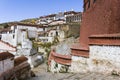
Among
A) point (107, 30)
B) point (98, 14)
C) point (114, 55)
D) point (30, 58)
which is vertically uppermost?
point (98, 14)

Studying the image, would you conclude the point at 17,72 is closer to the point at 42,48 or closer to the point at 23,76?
the point at 23,76

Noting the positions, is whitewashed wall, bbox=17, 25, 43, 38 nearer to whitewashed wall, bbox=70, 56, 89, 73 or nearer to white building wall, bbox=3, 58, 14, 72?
whitewashed wall, bbox=70, 56, 89, 73

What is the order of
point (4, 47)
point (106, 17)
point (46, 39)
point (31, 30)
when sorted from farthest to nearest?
point (31, 30), point (46, 39), point (4, 47), point (106, 17)

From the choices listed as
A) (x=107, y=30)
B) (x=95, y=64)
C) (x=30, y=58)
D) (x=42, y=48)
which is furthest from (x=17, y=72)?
(x=42, y=48)

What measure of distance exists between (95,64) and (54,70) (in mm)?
4659

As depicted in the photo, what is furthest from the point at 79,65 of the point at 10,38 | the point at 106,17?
the point at 10,38

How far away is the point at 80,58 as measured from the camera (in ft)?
42.6

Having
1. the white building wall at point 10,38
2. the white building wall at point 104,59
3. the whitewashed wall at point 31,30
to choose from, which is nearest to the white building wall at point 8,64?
the white building wall at point 104,59

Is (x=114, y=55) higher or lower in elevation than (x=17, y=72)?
higher

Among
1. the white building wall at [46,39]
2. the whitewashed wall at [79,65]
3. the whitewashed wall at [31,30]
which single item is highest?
the whitewashed wall at [31,30]

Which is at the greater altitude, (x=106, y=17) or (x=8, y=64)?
(x=106, y=17)

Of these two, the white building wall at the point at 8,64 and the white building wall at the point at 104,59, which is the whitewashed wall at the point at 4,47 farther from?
the white building wall at the point at 104,59

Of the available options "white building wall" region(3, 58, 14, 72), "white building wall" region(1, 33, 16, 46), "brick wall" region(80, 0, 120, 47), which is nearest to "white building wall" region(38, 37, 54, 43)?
"white building wall" region(1, 33, 16, 46)

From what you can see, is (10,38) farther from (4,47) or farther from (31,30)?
(4,47)
